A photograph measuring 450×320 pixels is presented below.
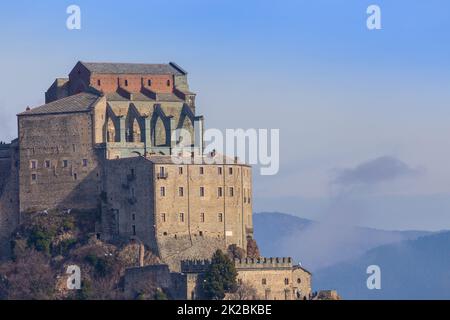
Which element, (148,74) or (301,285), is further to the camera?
(148,74)

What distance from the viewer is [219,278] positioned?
421 feet

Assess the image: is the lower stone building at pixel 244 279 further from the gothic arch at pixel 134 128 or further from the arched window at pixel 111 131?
the gothic arch at pixel 134 128

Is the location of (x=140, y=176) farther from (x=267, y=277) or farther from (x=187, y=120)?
(x=267, y=277)

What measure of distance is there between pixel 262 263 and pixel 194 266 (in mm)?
4951

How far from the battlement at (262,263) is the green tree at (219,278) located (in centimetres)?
205

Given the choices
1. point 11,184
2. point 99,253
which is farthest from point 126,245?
point 11,184

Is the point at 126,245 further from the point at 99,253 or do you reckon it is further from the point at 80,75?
the point at 80,75

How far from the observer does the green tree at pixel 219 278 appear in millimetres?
127688

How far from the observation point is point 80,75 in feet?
472

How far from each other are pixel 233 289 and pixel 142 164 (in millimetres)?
11498

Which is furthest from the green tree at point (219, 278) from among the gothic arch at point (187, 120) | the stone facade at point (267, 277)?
the gothic arch at point (187, 120)

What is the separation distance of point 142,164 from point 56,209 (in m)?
7.77

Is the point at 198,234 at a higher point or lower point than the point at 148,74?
lower

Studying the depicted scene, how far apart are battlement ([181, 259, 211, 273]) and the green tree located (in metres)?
0.66
